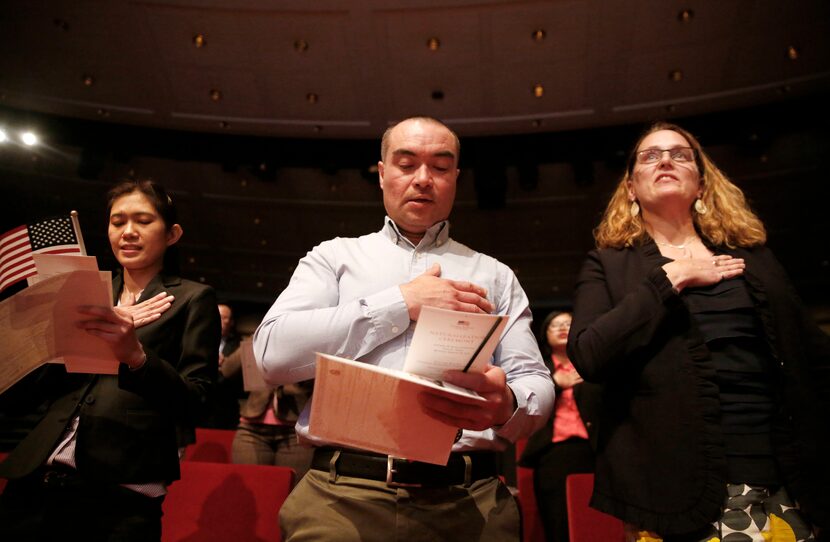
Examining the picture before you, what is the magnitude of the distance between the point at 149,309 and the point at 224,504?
3.02ft

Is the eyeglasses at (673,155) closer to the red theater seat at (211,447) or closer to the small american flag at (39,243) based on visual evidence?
the small american flag at (39,243)

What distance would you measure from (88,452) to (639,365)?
140 centimetres

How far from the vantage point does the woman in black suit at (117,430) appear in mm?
1400

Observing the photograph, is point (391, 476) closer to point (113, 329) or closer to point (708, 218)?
point (113, 329)

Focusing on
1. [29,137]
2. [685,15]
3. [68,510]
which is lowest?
[68,510]

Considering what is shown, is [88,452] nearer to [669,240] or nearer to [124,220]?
Answer: [124,220]

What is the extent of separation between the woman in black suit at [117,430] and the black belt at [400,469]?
0.53 metres

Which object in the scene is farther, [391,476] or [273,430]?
[273,430]

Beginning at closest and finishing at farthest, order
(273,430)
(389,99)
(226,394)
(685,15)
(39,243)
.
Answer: (39,243), (273,430), (226,394), (685,15), (389,99)

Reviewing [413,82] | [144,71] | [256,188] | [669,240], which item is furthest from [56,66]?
[669,240]

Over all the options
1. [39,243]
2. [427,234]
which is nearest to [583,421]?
[427,234]

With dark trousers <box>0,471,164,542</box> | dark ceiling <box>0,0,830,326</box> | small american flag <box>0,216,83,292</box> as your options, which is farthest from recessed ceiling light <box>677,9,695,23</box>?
dark trousers <box>0,471,164,542</box>

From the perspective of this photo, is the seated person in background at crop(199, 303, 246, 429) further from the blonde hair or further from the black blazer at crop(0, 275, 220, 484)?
the blonde hair

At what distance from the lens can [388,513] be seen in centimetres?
115
